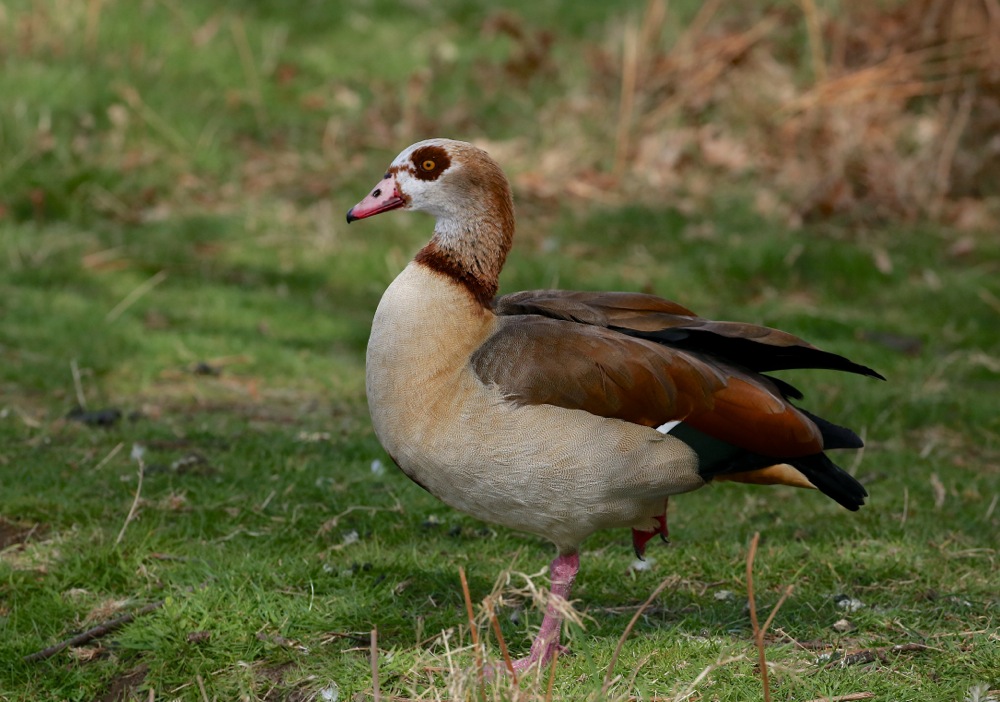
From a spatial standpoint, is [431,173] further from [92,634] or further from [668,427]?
[92,634]

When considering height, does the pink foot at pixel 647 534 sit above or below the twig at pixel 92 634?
above

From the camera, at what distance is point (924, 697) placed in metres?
3.64

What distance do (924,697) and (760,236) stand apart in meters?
5.73

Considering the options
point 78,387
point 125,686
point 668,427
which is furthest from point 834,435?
point 78,387

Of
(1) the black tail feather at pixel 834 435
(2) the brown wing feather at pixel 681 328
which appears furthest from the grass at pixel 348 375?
(2) the brown wing feather at pixel 681 328

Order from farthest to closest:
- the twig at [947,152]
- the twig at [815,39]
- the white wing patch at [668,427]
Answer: the twig at [815,39] → the twig at [947,152] → the white wing patch at [668,427]

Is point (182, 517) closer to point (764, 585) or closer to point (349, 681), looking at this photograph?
point (349, 681)

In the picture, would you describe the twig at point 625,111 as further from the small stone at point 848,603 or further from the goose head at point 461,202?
the small stone at point 848,603

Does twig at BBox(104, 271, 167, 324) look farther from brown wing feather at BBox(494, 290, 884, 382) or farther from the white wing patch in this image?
the white wing patch

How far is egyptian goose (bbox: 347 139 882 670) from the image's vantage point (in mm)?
3865

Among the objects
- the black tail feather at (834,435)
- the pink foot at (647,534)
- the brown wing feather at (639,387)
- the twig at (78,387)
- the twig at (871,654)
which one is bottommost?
the twig at (871,654)

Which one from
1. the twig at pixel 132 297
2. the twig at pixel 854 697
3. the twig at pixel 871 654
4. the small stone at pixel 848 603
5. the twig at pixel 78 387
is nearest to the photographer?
the twig at pixel 854 697

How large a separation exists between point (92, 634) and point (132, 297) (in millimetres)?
3880

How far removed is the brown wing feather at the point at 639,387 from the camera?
391 cm
